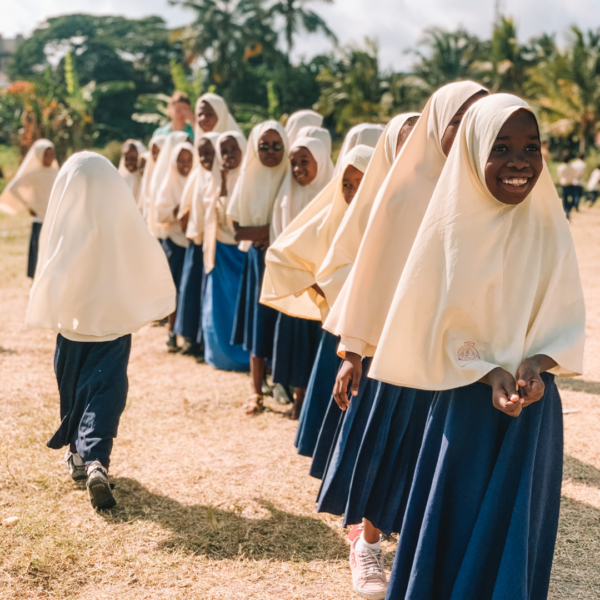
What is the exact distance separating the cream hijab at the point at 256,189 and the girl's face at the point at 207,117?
1455mm

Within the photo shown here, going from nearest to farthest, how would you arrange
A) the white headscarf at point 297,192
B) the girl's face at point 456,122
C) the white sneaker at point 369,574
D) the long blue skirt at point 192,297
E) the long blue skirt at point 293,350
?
the girl's face at point 456,122 → the white sneaker at point 369,574 → the long blue skirt at point 293,350 → the white headscarf at point 297,192 → the long blue skirt at point 192,297

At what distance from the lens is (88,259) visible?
337 cm

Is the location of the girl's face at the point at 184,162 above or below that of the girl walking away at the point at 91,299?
above

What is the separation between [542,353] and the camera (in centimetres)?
204

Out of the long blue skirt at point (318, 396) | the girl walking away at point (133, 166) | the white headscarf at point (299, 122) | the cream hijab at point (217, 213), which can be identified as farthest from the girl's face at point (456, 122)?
the girl walking away at point (133, 166)

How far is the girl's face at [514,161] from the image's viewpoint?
6.36ft

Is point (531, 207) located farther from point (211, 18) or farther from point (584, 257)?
point (211, 18)

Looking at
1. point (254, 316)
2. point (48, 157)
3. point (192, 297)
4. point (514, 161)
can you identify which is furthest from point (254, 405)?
point (48, 157)

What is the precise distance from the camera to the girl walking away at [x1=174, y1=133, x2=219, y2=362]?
6.06m

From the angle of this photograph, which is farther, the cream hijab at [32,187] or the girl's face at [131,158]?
the girl's face at [131,158]

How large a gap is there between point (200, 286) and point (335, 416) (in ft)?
11.2

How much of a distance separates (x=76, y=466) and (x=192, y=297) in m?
2.81

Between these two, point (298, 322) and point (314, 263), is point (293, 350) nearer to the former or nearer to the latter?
point (298, 322)

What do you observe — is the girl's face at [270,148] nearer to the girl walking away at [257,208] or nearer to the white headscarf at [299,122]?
the girl walking away at [257,208]
